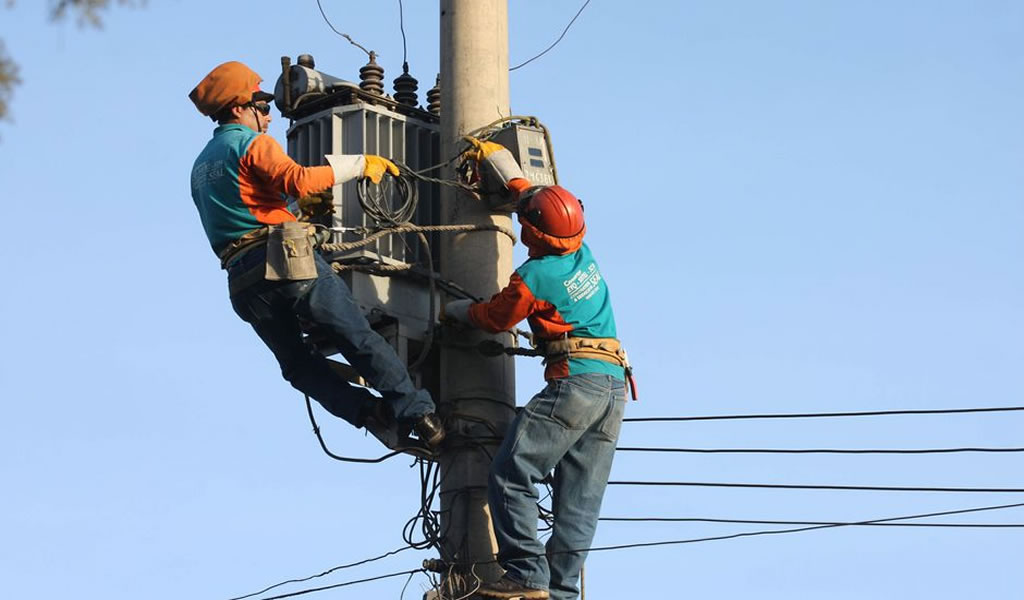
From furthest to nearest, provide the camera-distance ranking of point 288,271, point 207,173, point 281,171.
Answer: point 207,173, point 281,171, point 288,271

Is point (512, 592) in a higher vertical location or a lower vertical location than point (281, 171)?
lower

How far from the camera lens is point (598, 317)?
757 cm

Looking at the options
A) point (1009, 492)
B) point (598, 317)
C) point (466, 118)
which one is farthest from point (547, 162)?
point (1009, 492)

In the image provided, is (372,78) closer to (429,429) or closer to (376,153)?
(376,153)

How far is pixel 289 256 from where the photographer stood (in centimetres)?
719

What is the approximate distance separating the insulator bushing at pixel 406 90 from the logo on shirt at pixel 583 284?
1473mm

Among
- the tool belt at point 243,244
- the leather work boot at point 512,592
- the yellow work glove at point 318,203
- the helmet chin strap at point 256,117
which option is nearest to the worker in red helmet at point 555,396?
the leather work boot at point 512,592

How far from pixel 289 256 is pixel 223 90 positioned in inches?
47.1

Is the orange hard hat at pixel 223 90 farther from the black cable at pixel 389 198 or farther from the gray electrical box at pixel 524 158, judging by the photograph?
the gray electrical box at pixel 524 158

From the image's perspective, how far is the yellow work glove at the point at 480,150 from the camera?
779cm

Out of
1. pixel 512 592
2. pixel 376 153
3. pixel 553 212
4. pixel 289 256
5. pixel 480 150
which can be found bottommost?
pixel 512 592

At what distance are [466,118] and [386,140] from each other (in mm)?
461

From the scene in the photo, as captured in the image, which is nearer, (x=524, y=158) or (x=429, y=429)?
(x=429, y=429)

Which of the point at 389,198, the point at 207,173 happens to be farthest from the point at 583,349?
the point at 207,173
